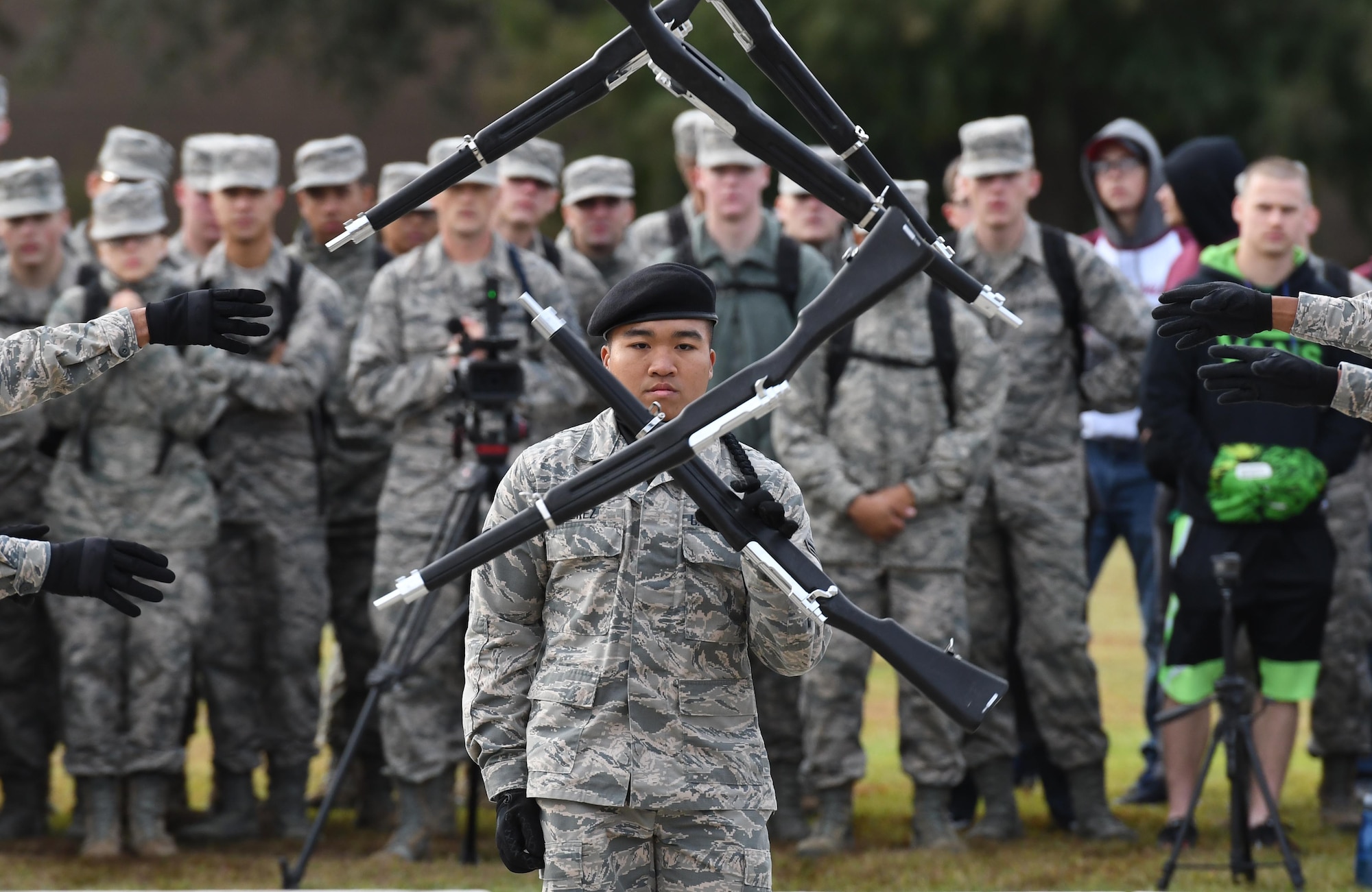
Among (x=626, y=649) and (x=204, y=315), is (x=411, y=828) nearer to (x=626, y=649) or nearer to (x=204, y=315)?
(x=204, y=315)

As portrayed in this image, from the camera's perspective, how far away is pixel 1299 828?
25.5 ft

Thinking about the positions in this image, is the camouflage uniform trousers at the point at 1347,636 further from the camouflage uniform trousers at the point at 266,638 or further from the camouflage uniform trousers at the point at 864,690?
the camouflage uniform trousers at the point at 266,638

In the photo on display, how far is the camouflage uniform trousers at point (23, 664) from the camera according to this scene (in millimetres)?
7824

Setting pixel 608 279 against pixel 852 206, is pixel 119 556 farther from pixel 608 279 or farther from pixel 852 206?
pixel 608 279

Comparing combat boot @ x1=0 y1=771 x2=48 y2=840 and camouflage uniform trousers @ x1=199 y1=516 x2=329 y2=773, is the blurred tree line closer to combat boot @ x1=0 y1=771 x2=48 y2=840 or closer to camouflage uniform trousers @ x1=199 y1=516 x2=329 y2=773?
camouflage uniform trousers @ x1=199 y1=516 x2=329 y2=773

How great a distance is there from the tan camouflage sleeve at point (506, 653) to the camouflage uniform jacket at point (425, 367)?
3.29 meters

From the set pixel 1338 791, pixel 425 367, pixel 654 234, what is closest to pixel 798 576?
pixel 425 367

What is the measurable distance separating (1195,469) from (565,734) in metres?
3.80

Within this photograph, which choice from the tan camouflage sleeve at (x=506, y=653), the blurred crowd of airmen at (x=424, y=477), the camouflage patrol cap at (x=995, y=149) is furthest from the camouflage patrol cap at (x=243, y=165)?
the tan camouflage sleeve at (x=506, y=653)

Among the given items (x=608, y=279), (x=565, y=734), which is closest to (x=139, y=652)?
(x=608, y=279)

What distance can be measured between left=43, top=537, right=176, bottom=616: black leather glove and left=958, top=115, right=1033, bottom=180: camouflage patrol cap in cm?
444

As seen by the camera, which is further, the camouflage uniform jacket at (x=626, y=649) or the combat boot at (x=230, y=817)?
the combat boot at (x=230, y=817)

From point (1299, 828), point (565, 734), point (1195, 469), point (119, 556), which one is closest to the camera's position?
point (565, 734)

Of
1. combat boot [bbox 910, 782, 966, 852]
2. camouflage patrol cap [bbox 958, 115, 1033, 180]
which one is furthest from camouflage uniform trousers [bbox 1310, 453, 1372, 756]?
camouflage patrol cap [bbox 958, 115, 1033, 180]
